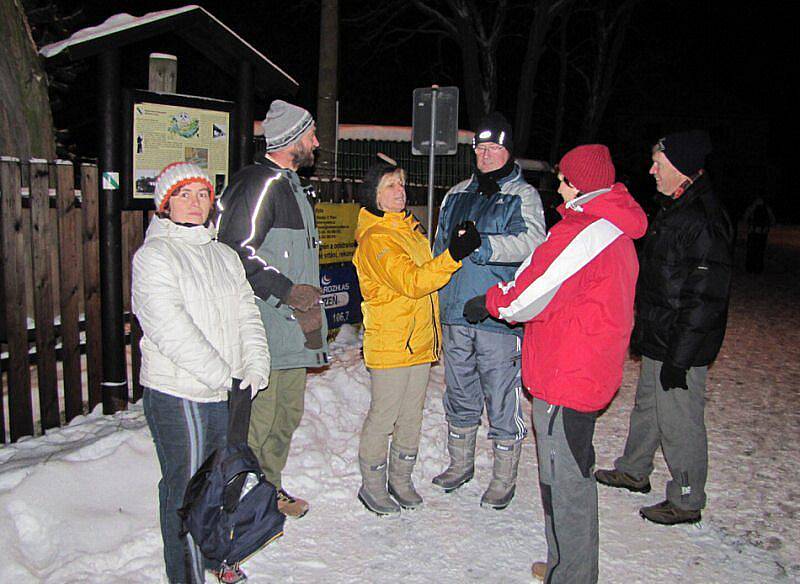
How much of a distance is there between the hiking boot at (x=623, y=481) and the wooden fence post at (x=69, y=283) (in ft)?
12.4

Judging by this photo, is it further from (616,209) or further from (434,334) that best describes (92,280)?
(616,209)

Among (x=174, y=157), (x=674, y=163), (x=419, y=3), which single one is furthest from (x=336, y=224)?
(x=419, y=3)

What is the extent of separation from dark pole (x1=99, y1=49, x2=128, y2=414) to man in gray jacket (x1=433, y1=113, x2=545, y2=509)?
2437mm

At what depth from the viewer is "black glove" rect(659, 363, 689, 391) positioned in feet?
13.4

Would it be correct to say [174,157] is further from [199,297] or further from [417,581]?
[417,581]

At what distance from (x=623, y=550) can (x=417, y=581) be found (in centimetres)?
122

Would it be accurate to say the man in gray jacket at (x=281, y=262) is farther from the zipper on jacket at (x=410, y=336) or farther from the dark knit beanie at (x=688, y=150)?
the dark knit beanie at (x=688, y=150)

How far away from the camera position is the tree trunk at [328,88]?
10539 mm

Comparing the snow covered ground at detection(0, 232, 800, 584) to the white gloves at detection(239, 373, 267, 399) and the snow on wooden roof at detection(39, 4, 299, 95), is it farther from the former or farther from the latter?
the snow on wooden roof at detection(39, 4, 299, 95)

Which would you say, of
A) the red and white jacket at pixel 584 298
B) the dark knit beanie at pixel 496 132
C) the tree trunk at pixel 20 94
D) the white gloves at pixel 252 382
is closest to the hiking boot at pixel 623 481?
the red and white jacket at pixel 584 298

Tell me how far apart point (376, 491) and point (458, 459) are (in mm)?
641

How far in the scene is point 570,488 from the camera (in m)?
3.25

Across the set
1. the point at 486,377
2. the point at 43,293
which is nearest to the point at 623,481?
the point at 486,377

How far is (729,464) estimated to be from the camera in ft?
17.5
